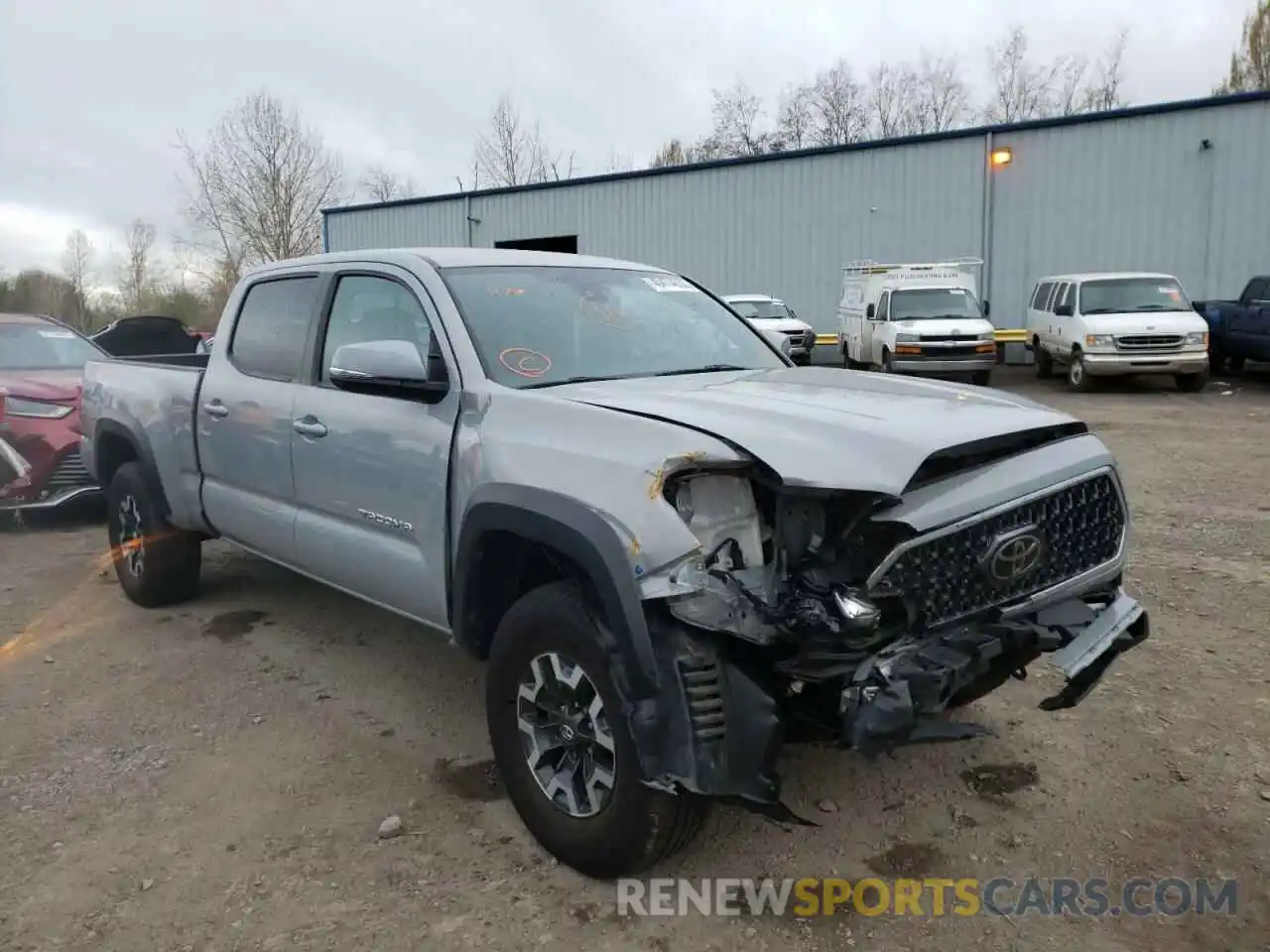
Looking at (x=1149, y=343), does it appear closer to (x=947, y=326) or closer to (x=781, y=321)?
(x=947, y=326)

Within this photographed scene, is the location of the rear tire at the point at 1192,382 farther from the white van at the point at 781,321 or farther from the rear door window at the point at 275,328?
the rear door window at the point at 275,328

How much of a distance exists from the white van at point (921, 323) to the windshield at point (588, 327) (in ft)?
43.4

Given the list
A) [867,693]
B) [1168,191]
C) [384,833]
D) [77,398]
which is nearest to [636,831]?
[867,693]

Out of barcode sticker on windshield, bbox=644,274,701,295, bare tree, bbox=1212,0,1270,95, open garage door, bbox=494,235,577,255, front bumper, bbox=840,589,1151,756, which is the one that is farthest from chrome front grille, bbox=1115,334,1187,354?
bare tree, bbox=1212,0,1270,95

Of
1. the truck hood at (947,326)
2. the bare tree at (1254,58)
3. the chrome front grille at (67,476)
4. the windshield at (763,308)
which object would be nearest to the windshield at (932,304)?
the truck hood at (947,326)

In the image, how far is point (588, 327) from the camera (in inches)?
148

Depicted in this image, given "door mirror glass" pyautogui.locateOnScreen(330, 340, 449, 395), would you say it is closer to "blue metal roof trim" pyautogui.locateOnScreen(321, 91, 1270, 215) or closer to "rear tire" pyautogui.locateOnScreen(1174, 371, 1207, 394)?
"rear tire" pyautogui.locateOnScreen(1174, 371, 1207, 394)

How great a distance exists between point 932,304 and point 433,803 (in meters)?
15.9

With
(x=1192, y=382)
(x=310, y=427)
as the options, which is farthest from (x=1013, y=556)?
(x=1192, y=382)

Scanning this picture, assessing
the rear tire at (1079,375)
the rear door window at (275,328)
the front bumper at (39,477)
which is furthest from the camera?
the rear tire at (1079,375)

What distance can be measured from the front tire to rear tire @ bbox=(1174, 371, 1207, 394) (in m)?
15.9

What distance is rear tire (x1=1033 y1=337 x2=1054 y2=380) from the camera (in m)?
18.5

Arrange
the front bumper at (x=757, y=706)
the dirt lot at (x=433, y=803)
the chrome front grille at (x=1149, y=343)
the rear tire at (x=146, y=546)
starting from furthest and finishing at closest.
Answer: the chrome front grille at (x=1149, y=343) < the rear tire at (x=146, y=546) < the dirt lot at (x=433, y=803) < the front bumper at (x=757, y=706)

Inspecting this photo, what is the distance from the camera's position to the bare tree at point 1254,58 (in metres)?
37.6
